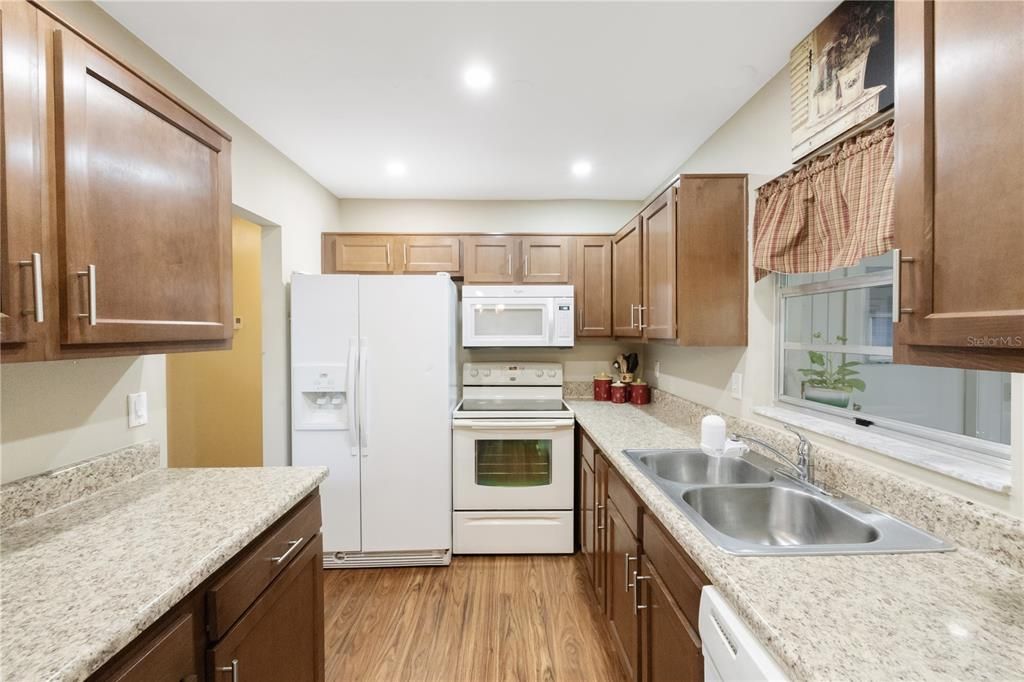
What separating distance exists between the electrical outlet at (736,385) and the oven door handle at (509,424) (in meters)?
1.00

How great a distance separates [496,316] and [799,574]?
2307 mm

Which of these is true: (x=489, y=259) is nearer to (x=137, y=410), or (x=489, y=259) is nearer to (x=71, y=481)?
(x=137, y=410)

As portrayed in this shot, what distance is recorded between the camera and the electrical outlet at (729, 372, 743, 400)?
1.88m

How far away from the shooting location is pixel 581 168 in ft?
8.85

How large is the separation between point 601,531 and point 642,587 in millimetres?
624

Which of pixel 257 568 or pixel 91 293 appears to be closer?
pixel 91 293

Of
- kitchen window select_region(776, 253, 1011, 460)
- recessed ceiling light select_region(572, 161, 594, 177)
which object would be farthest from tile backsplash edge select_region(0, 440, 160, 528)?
recessed ceiling light select_region(572, 161, 594, 177)

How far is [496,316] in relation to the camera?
2922 mm

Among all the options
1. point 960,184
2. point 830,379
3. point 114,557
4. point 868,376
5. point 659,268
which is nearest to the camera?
point 960,184

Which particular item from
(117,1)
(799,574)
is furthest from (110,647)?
(117,1)

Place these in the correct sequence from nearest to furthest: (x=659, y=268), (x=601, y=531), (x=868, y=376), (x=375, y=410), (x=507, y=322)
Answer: (x=868, y=376)
(x=601, y=531)
(x=659, y=268)
(x=375, y=410)
(x=507, y=322)

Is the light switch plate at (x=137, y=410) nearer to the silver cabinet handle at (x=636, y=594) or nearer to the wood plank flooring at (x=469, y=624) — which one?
the wood plank flooring at (x=469, y=624)

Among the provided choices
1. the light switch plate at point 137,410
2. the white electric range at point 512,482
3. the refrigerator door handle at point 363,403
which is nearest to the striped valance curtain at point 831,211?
the white electric range at point 512,482

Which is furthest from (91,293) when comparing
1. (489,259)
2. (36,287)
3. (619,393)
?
(619,393)
